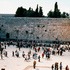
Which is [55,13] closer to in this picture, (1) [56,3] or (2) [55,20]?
(1) [56,3]

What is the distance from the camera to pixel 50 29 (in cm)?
6350

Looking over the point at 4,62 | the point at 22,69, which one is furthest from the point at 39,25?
the point at 22,69

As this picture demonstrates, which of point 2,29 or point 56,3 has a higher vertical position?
point 56,3

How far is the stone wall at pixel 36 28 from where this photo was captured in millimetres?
61037

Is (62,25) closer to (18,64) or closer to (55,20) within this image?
(55,20)

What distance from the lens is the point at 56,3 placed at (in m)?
72.2

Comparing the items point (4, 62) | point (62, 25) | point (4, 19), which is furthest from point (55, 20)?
point (4, 62)

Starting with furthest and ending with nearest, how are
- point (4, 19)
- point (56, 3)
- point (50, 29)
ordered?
point (56, 3) < point (4, 19) < point (50, 29)

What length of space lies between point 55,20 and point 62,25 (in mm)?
1786

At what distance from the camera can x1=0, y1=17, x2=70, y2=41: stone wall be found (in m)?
61.0

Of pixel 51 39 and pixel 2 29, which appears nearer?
pixel 51 39

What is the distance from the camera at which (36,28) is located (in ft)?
210

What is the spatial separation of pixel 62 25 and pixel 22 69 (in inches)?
1494

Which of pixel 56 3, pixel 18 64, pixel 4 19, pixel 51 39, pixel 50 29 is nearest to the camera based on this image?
pixel 18 64
